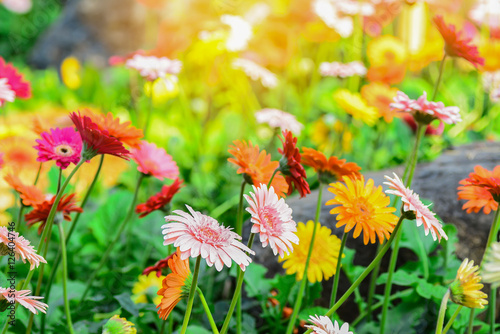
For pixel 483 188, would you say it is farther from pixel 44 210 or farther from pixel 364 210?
pixel 44 210

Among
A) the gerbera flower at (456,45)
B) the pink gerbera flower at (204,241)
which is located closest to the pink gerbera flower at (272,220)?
the pink gerbera flower at (204,241)

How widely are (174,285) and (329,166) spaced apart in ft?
1.05

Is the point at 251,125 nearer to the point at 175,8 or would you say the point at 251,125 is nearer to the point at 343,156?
the point at 343,156

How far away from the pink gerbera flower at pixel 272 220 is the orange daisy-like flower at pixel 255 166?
0.11m

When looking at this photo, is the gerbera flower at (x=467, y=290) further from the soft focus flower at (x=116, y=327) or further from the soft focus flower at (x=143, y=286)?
the soft focus flower at (x=143, y=286)

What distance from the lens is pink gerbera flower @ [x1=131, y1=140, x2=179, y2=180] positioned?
0.84 m

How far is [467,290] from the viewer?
60cm

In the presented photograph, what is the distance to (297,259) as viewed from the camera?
0.84 meters

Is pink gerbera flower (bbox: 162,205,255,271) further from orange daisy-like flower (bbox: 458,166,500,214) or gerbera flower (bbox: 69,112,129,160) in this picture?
orange daisy-like flower (bbox: 458,166,500,214)

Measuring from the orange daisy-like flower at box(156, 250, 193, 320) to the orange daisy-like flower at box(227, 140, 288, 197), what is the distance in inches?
6.3

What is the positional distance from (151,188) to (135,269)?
443 millimetres

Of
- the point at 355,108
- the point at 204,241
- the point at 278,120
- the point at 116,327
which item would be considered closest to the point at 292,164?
the point at 204,241

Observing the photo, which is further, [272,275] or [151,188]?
[151,188]

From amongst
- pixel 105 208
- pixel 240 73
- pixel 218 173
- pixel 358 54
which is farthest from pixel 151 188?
pixel 358 54
